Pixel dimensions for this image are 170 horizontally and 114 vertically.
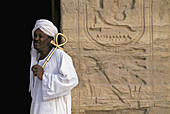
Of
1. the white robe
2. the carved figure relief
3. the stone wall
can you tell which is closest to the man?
the white robe

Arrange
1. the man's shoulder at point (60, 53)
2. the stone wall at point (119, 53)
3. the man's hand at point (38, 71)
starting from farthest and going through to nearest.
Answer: the stone wall at point (119, 53) < the man's shoulder at point (60, 53) < the man's hand at point (38, 71)

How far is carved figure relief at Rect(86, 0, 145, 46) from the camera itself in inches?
235

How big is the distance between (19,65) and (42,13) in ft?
4.30

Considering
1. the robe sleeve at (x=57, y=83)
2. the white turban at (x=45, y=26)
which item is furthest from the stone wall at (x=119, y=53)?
the robe sleeve at (x=57, y=83)

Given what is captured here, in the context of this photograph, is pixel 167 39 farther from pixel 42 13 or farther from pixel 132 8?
pixel 42 13

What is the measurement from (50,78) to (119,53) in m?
1.65

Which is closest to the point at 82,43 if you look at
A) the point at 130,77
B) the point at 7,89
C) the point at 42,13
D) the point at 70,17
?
the point at 70,17

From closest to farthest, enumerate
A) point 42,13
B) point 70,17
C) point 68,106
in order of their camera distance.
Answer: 1. point 68,106
2. point 70,17
3. point 42,13

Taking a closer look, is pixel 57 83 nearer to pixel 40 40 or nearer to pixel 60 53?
pixel 60 53

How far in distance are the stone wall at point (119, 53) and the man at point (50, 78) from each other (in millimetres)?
988

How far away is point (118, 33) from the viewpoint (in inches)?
237

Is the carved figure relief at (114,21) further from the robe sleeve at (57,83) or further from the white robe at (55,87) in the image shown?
the robe sleeve at (57,83)

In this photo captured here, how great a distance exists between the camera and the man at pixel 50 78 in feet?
15.4

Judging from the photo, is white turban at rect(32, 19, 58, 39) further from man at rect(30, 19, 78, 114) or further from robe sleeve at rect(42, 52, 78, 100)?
robe sleeve at rect(42, 52, 78, 100)
